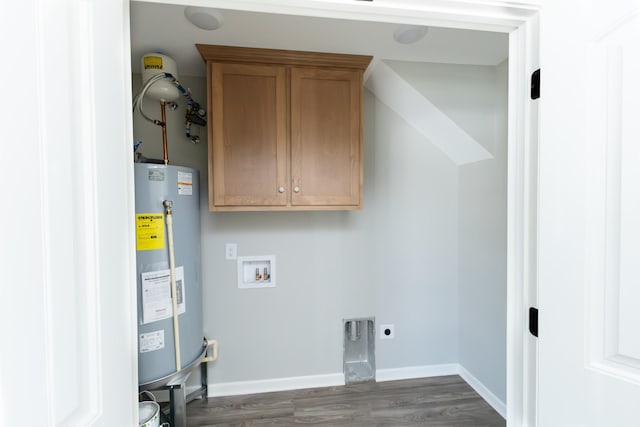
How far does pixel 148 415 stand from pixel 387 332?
1701 millimetres

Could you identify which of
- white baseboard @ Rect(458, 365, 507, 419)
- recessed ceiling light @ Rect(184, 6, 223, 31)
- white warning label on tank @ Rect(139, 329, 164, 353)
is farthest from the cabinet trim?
white baseboard @ Rect(458, 365, 507, 419)

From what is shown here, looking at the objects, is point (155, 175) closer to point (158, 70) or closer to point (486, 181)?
point (158, 70)

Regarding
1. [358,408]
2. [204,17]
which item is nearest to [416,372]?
[358,408]

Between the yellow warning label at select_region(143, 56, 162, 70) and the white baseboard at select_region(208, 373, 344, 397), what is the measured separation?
85.3 inches

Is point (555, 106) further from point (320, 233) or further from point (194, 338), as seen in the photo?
point (194, 338)

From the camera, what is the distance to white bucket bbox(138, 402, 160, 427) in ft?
3.61

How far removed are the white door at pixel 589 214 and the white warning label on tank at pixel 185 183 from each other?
160 cm

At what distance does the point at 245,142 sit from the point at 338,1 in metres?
1.19

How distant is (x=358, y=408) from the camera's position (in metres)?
1.98

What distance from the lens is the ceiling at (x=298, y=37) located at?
147cm

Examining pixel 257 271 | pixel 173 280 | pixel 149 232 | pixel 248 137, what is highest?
pixel 248 137

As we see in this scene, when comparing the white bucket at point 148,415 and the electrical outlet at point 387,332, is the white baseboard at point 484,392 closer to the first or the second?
the electrical outlet at point 387,332

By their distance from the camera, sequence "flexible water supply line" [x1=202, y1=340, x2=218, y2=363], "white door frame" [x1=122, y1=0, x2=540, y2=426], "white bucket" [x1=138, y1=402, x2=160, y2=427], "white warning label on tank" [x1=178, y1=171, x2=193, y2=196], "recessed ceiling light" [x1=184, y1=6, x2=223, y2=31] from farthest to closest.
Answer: "flexible water supply line" [x1=202, y1=340, x2=218, y2=363] → "white warning label on tank" [x1=178, y1=171, x2=193, y2=196] → "recessed ceiling light" [x1=184, y1=6, x2=223, y2=31] → "white bucket" [x1=138, y1=402, x2=160, y2=427] → "white door frame" [x1=122, y1=0, x2=540, y2=426]

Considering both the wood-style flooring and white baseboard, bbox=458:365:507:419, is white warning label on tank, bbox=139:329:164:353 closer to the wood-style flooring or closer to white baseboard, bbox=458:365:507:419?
the wood-style flooring
